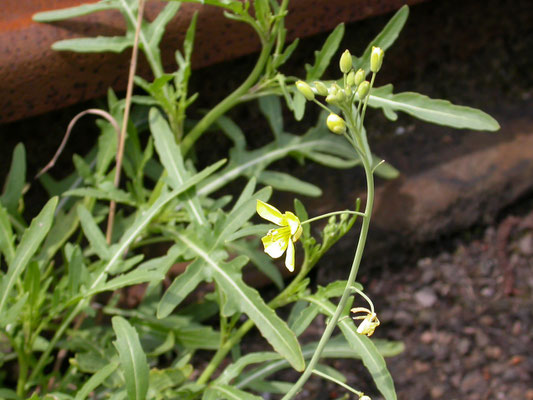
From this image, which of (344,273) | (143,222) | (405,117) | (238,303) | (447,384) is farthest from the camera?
(405,117)

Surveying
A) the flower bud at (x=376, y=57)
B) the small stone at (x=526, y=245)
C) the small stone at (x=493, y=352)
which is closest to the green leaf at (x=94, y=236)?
the flower bud at (x=376, y=57)

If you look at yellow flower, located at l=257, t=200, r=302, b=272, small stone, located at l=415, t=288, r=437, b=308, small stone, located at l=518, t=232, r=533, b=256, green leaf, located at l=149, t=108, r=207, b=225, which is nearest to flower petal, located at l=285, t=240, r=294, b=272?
yellow flower, located at l=257, t=200, r=302, b=272

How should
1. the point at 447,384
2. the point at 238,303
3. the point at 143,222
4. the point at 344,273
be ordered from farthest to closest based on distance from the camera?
the point at 344,273 → the point at 447,384 → the point at 143,222 → the point at 238,303

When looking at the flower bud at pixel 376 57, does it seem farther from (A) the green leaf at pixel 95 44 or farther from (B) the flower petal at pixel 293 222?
(A) the green leaf at pixel 95 44

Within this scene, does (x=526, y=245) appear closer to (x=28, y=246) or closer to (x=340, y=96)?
(x=340, y=96)

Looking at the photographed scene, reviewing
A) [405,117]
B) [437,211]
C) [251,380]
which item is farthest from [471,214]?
[251,380]

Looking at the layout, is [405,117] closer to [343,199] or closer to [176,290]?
[343,199]
